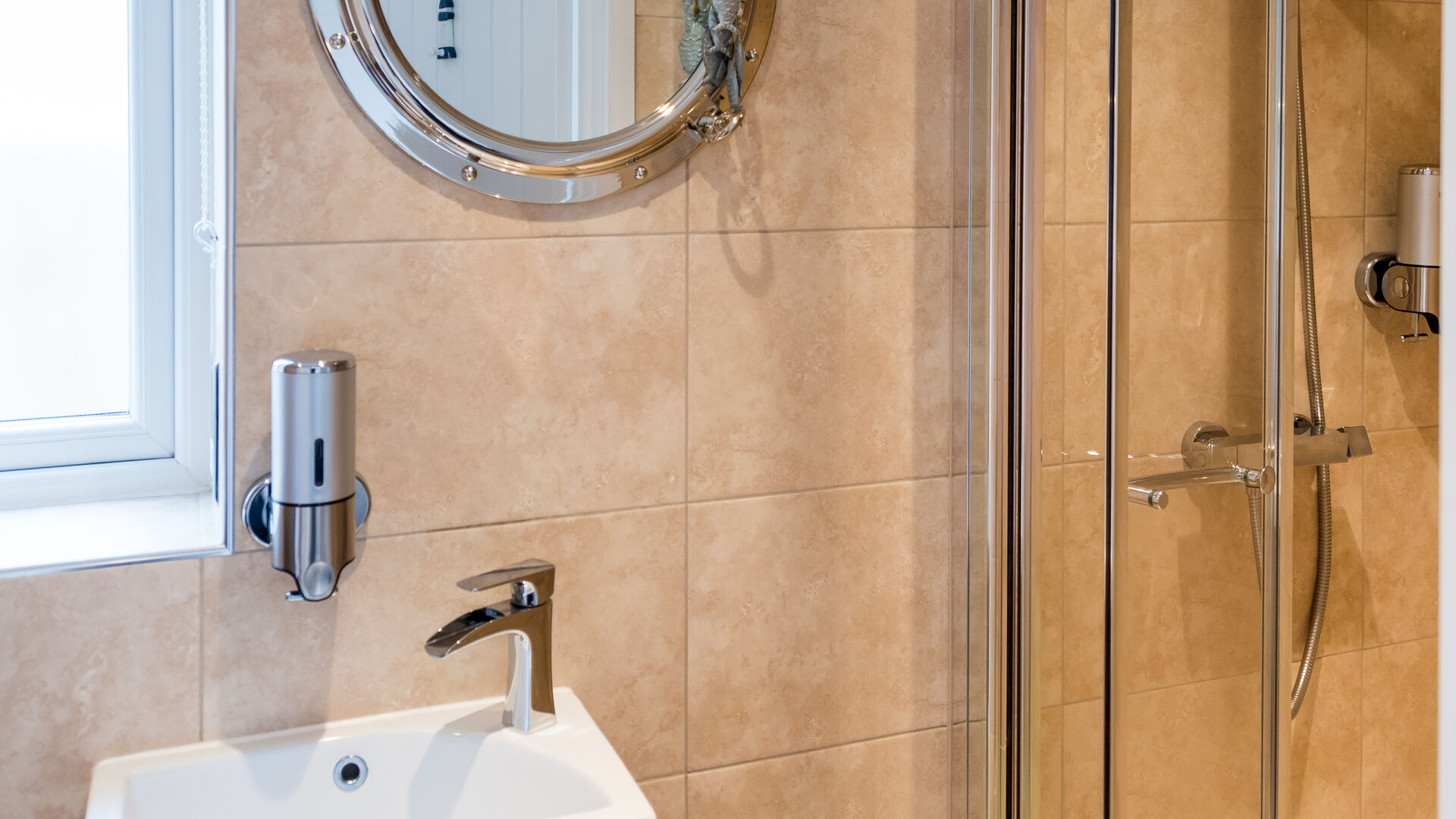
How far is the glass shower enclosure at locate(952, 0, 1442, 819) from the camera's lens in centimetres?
91

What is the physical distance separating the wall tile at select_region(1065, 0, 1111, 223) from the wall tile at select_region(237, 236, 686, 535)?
1.26 feet

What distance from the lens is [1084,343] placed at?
3.27 feet

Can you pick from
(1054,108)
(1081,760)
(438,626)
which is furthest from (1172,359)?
(438,626)

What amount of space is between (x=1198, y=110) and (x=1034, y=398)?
12.4 inches

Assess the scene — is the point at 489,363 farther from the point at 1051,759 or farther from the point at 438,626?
the point at 1051,759

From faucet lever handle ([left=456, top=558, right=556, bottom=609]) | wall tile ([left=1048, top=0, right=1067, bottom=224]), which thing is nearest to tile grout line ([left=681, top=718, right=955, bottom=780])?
faucet lever handle ([left=456, top=558, right=556, bottom=609])

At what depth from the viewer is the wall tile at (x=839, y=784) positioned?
1231mm

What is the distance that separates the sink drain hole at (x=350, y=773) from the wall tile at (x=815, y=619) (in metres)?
0.34

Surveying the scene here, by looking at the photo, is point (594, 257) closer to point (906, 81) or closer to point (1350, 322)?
point (906, 81)

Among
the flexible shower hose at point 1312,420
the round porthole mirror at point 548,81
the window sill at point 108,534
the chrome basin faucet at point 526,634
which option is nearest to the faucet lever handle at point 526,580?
the chrome basin faucet at point 526,634

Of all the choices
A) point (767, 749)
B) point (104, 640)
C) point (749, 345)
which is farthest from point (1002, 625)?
point (104, 640)

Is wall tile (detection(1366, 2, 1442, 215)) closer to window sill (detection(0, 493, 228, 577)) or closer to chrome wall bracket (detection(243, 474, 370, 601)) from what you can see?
chrome wall bracket (detection(243, 474, 370, 601))

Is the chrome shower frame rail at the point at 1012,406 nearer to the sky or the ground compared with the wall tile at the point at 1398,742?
nearer to the sky

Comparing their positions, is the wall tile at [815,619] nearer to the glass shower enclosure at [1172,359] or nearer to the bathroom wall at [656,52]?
the glass shower enclosure at [1172,359]
